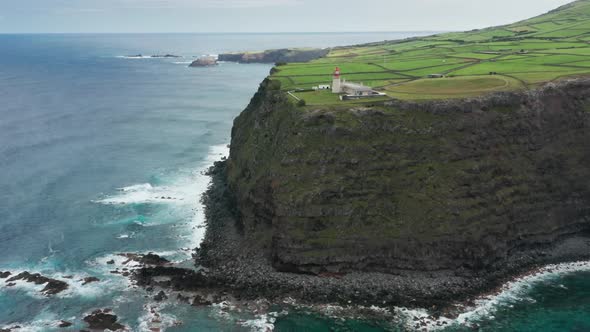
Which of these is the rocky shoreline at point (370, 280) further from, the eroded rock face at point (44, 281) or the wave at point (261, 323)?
the eroded rock face at point (44, 281)

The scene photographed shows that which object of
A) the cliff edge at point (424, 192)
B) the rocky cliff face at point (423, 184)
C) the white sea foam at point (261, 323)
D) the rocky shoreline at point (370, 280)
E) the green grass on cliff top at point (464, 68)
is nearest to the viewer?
the white sea foam at point (261, 323)

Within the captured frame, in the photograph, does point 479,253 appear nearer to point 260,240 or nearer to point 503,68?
point 260,240

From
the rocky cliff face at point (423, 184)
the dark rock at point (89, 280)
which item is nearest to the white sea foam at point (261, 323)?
the rocky cliff face at point (423, 184)

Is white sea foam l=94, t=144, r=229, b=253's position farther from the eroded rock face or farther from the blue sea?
the eroded rock face

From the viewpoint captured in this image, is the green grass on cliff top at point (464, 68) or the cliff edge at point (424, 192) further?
the green grass on cliff top at point (464, 68)

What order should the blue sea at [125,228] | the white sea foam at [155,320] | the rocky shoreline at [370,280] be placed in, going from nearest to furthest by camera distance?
the white sea foam at [155,320]
the blue sea at [125,228]
the rocky shoreline at [370,280]

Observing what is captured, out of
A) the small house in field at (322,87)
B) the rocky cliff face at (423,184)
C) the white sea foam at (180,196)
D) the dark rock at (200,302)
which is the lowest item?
the dark rock at (200,302)

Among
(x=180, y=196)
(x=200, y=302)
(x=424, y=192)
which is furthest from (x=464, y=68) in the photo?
(x=200, y=302)

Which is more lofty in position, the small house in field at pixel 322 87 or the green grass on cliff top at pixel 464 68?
the green grass on cliff top at pixel 464 68
